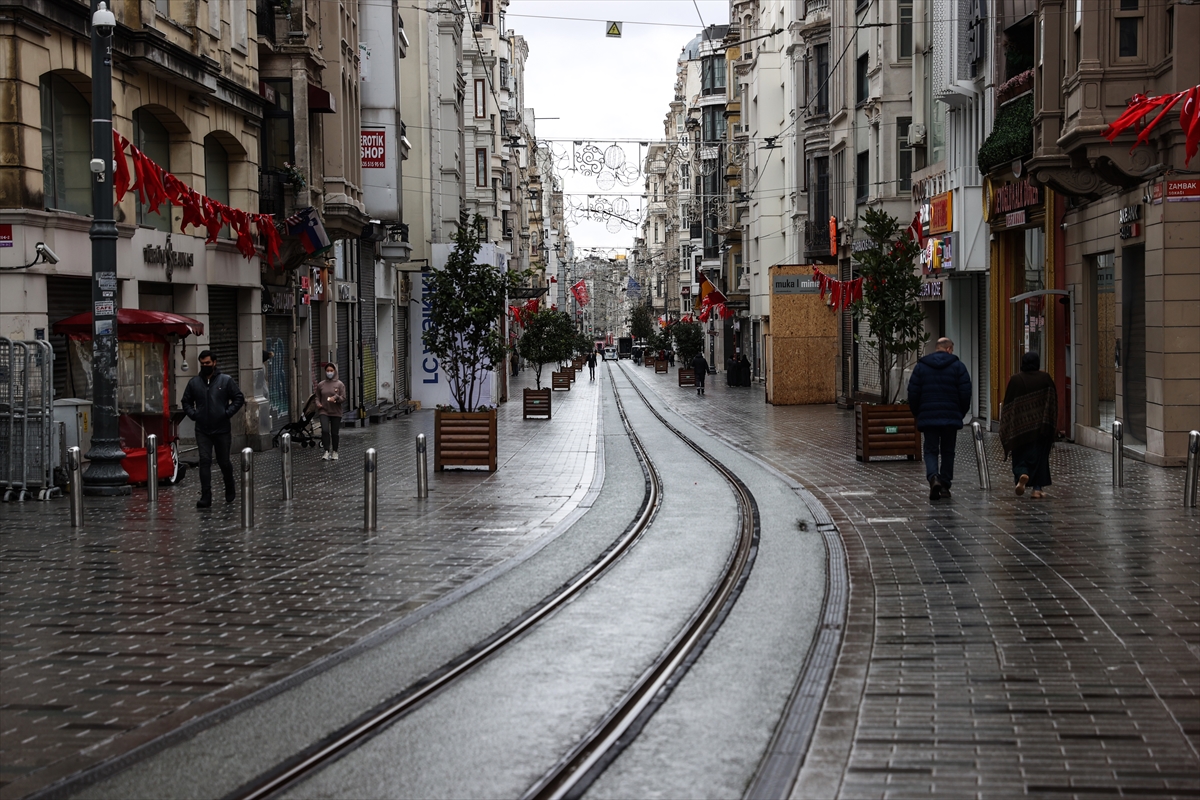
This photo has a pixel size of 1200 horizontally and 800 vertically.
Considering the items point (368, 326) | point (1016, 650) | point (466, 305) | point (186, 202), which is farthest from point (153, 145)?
point (1016, 650)

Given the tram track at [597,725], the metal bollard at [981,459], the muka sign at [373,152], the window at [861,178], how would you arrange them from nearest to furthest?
the tram track at [597,725] < the metal bollard at [981,459] < the muka sign at [373,152] < the window at [861,178]

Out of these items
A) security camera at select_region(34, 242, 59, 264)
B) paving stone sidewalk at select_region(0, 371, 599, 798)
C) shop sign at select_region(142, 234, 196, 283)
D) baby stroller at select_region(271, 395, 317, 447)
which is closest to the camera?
paving stone sidewalk at select_region(0, 371, 599, 798)

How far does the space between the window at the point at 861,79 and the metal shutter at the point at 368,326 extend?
49.5 feet

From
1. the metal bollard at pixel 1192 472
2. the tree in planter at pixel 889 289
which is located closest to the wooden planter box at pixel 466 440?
the tree in planter at pixel 889 289

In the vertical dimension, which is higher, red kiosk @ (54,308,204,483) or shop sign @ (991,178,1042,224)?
shop sign @ (991,178,1042,224)

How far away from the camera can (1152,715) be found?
258 inches

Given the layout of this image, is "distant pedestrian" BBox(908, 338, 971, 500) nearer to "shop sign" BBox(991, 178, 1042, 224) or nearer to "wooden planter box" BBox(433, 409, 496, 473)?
"wooden planter box" BBox(433, 409, 496, 473)

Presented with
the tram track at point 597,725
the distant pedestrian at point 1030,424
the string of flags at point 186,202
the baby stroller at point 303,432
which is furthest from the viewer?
the baby stroller at point 303,432

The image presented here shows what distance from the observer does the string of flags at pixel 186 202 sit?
1881 cm

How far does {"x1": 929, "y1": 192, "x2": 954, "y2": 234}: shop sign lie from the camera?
30922 millimetres

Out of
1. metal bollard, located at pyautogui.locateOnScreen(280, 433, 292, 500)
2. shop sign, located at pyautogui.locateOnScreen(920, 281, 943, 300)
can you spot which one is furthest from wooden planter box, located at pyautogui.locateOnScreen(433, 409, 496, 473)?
shop sign, located at pyautogui.locateOnScreen(920, 281, 943, 300)

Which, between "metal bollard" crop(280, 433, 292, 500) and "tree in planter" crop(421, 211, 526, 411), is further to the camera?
"tree in planter" crop(421, 211, 526, 411)

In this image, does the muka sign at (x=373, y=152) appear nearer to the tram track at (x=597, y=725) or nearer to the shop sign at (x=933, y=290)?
the shop sign at (x=933, y=290)

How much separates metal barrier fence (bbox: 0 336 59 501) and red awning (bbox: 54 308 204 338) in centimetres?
167
